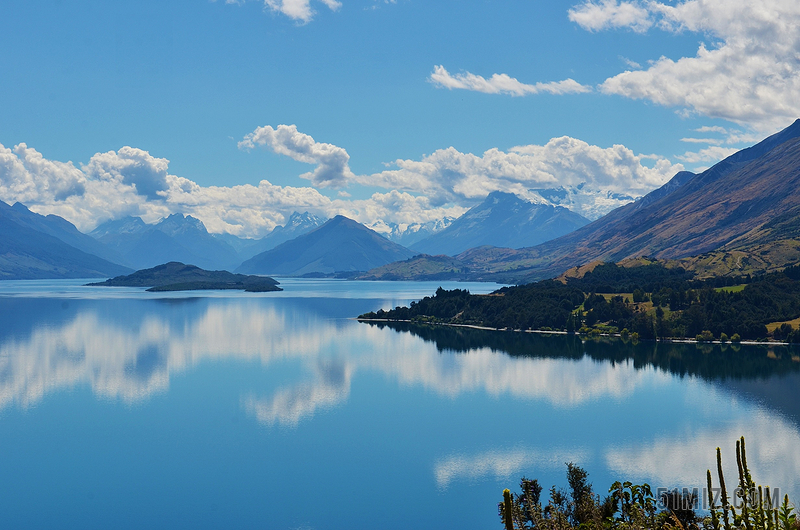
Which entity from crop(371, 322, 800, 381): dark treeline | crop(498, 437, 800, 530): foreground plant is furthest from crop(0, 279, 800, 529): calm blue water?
crop(498, 437, 800, 530): foreground plant

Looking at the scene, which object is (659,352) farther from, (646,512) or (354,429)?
(646,512)

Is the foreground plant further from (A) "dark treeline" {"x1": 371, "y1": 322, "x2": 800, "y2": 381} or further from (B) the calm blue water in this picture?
(A) "dark treeline" {"x1": 371, "y1": 322, "x2": 800, "y2": 381}

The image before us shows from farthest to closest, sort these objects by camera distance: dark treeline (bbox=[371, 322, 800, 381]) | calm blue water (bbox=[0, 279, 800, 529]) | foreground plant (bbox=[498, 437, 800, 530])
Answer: dark treeline (bbox=[371, 322, 800, 381]), calm blue water (bbox=[0, 279, 800, 529]), foreground plant (bbox=[498, 437, 800, 530])

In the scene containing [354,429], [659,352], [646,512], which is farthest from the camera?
[659,352]

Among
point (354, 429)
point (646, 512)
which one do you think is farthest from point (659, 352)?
point (646, 512)

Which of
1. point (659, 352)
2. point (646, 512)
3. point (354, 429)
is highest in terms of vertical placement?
point (659, 352)

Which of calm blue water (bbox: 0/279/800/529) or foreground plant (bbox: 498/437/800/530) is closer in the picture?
foreground plant (bbox: 498/437/800/530)

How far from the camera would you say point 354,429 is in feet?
288

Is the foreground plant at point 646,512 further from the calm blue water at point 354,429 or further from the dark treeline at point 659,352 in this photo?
the dark treeline at point 659,352

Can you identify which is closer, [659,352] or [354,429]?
[354,429]

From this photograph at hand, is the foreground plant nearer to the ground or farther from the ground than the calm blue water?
farther from the ground

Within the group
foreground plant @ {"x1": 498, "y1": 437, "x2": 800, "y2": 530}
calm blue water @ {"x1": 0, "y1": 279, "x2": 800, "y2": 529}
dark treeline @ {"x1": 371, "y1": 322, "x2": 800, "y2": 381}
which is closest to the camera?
foreground plant @ {"x1": 498, "y1": 437, "x2": 800, "y2": 530}

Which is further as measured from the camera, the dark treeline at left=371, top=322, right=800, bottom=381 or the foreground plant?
the dark treeline at left=371, top=322, right=800, bottom=381

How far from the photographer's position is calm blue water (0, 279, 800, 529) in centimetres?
6184
